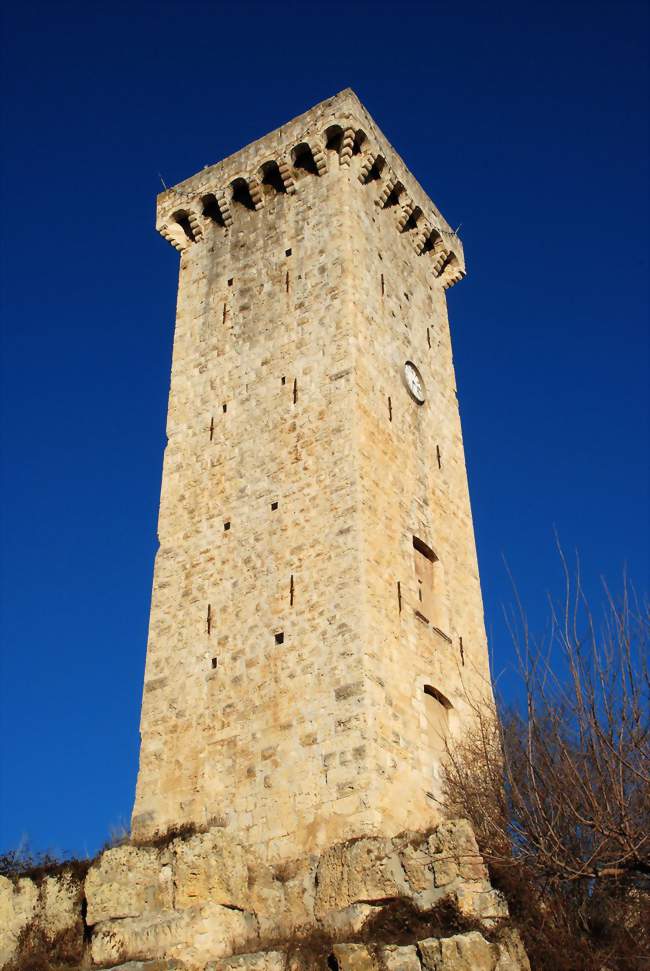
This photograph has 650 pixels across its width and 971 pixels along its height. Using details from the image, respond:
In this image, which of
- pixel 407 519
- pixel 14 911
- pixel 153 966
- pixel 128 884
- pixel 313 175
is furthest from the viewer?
pixel 313 175

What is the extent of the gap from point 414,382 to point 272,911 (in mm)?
10654

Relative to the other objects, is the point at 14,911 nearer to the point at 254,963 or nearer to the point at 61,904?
the point at 61,904

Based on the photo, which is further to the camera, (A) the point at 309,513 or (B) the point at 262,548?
(B) the point at 262,548

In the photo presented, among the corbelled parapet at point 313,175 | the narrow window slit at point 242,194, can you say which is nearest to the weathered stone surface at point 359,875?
the corbelled parapet at point 313,175

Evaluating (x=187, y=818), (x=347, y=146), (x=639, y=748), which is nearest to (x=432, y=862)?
(x=639, y=748)

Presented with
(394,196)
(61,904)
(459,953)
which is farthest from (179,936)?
(394,196)

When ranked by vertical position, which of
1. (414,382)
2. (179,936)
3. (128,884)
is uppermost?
(414,382)

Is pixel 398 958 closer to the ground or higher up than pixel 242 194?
closer to the ground

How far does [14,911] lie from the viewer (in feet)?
53.1

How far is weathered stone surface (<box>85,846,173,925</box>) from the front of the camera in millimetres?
15141

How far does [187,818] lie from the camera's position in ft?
→ 55.5

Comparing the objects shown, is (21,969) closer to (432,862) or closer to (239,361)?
(432,862)

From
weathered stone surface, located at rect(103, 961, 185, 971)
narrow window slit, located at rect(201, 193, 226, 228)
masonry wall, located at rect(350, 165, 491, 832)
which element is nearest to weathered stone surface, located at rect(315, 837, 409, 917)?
masonry wall, located at rect(350, 165, 491, 832)

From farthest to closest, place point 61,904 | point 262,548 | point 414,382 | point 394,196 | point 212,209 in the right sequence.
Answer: point 212,209
point 394,196
point 414,382
point 262,548
point 61,904
